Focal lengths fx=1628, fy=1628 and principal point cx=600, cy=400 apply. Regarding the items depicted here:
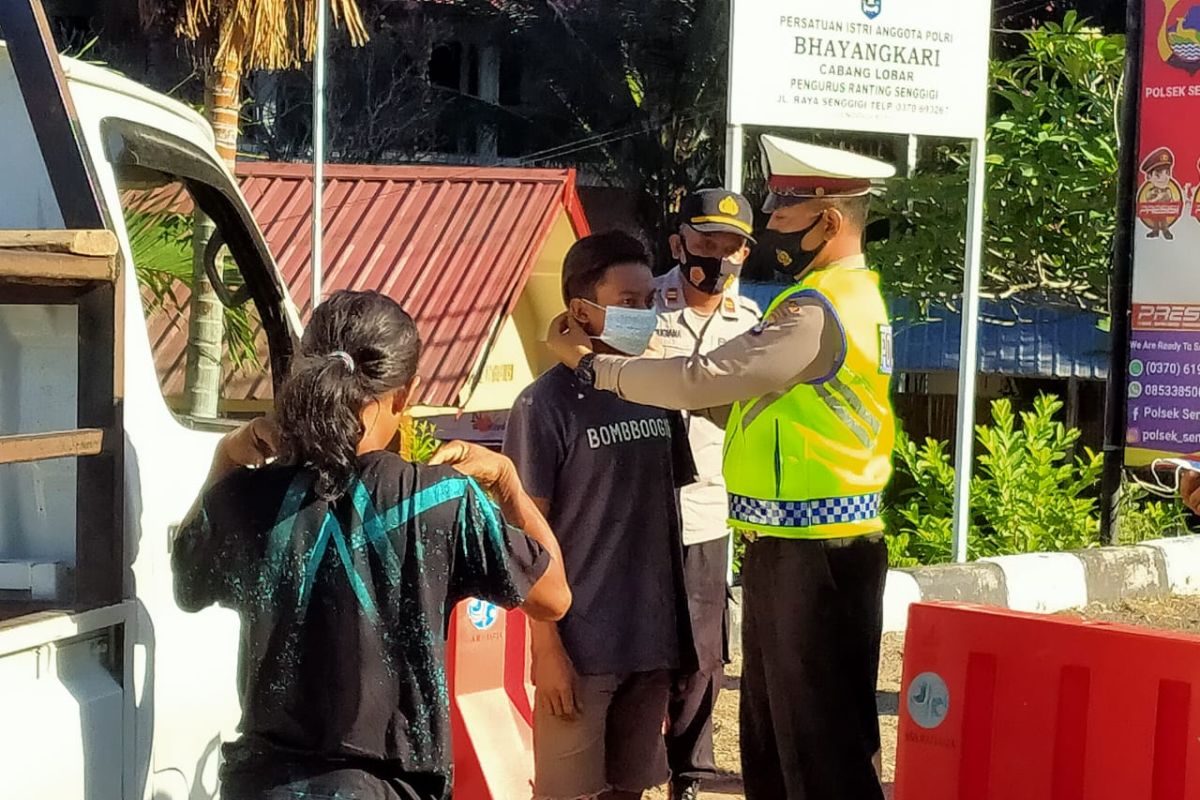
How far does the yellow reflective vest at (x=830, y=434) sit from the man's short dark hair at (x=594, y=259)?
15.4 inches

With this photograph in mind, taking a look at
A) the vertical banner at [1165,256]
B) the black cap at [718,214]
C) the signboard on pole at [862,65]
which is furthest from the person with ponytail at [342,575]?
the vertical banner at [1165,256]

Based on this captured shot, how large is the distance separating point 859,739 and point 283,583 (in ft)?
6.11

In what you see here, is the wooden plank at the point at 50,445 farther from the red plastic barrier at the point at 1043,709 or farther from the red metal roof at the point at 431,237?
the red metal roof at the point at 431,237

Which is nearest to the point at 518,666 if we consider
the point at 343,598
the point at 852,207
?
the point at 852,207

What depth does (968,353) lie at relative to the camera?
910 centimetres

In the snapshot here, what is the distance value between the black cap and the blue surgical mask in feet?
3.54

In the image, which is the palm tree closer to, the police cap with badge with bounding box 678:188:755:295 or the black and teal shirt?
the police cap with badge with bounding box 678:188:755:295

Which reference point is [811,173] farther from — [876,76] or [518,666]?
[876,76]

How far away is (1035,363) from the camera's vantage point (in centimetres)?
2080

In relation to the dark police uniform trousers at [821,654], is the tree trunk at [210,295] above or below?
above

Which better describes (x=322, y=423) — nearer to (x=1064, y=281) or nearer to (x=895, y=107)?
(x=895, y=107)

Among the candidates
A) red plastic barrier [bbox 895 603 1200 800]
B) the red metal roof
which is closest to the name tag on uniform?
red plastic barrier [bbox 895 603 1200 800]

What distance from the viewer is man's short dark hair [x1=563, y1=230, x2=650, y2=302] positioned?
13.4ft

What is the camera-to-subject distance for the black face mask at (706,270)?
5.19 m
